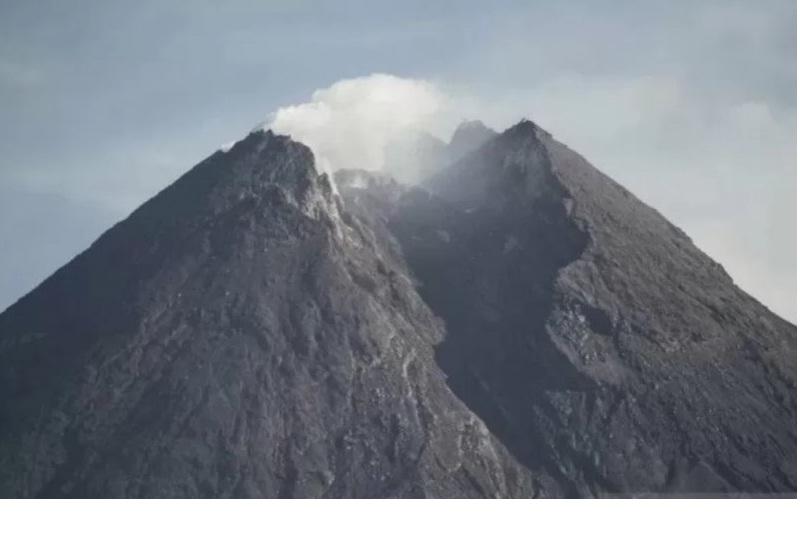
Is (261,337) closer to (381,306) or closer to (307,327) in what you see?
(307,327)

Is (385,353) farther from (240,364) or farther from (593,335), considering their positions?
(593,335)

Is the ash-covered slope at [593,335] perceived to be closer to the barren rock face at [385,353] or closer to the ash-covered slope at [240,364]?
the barren rock face at [385,353]

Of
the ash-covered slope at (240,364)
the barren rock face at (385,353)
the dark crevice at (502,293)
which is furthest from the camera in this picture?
the dark crevice at (502,293)

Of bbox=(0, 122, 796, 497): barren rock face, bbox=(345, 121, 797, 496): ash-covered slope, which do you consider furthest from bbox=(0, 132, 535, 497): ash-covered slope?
bbox=(345, 121, 797, 496): ash-covered slope

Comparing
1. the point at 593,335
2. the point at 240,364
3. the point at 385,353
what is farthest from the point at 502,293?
the point at 240,364

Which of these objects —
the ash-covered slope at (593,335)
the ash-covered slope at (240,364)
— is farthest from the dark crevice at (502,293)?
the ash-covered slope at (240,364)
